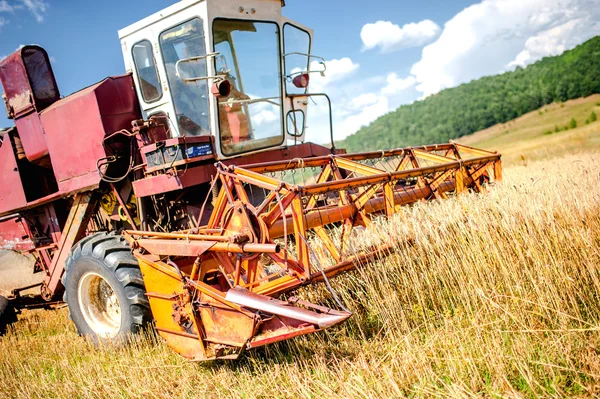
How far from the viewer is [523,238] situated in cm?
315

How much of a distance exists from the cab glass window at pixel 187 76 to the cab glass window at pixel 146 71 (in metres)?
0.22

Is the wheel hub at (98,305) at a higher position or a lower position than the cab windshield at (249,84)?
lower

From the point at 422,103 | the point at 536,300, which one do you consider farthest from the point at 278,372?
the point at 422,103

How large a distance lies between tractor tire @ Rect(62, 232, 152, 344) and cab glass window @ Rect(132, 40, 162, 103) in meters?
1.60

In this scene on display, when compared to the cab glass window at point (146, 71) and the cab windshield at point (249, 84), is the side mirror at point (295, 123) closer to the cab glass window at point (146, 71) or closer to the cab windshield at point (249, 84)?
the cab windshield at point (249, 84)

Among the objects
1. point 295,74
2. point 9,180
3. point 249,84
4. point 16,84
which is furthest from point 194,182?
point 9,180

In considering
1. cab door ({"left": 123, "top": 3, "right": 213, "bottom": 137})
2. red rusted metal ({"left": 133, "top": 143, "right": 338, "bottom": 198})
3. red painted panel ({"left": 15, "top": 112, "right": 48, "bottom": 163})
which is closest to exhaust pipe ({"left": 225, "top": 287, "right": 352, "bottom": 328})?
red rusted metal ({"left": 133, "top": 143, "right": 338, "bottom": 198})

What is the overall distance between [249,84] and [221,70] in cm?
42

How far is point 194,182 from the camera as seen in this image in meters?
4.09

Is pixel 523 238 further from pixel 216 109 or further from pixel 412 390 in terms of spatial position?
pixel 216 109

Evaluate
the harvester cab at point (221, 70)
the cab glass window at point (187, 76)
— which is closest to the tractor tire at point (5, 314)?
the harvester cab at point (221, 70)

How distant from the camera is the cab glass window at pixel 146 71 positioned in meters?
4.68

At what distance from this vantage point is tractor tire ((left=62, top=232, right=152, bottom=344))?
3656 mm

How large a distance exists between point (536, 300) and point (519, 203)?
946 mm
